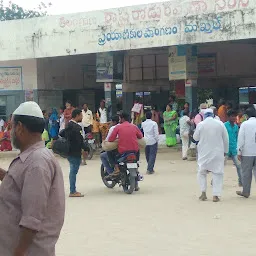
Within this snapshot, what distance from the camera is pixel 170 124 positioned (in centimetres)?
1761

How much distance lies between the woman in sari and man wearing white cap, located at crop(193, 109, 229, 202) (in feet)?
25.7

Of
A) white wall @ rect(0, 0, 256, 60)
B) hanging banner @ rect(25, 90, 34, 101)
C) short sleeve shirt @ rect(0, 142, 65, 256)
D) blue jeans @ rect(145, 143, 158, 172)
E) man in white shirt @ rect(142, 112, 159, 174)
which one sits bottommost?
blue jeans @ rect(145, 143, 158, 172)

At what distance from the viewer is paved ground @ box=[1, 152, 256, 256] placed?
246 inches

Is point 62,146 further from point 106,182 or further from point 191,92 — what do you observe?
point 191,92

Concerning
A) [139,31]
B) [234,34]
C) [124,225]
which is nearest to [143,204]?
[124,225]

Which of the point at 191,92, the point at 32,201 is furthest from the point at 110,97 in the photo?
the point at 32,201

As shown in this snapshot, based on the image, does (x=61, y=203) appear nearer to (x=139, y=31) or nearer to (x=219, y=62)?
(x=139, y=31)

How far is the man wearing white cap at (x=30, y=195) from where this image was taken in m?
2.92

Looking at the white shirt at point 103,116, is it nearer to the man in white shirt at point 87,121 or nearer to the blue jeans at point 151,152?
the man in white shirt at point 87,121

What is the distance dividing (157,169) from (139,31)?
4830 mm

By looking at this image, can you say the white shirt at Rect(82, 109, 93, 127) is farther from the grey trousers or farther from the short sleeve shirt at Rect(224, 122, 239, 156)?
the grey trousers

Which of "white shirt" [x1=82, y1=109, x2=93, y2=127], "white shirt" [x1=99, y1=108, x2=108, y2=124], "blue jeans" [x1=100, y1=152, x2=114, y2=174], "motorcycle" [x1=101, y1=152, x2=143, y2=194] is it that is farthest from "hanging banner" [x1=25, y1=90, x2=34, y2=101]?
"motorcycle" [x1=101, y1=152, x2=143, y2=194]

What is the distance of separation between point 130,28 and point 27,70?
17.3 feet

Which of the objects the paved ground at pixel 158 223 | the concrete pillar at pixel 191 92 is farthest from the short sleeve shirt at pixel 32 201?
the concrete pillar at pixel 191 92
